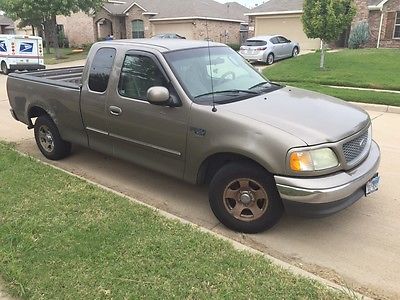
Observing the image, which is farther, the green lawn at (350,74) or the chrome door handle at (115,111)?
the green lawn at (350,74)

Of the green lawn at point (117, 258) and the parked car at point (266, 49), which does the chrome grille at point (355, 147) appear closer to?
the green lawn at point (117, 258)

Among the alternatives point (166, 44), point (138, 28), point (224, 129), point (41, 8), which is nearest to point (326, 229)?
point (224, 129)

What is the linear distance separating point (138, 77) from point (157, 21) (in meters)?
33.9

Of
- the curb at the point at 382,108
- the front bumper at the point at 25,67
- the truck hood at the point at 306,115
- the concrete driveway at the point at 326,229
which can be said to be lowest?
the concrete driveway at the point at 326,229

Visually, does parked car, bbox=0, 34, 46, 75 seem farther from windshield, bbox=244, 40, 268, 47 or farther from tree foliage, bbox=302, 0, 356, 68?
tree foliage, bbox=302, 0, 356, 68

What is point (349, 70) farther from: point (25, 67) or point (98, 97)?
point (25, 67)

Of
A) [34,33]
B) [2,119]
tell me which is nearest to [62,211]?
[2,119]

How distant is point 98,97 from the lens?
15.8ft

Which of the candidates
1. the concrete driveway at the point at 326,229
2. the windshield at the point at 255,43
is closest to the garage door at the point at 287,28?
the windshield at the point at 255,43

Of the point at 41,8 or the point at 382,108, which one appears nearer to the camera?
the point at 382,108

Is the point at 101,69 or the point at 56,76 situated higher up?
→ the point at 101,69

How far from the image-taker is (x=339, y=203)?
3420 millimetres

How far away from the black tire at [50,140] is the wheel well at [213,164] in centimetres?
265

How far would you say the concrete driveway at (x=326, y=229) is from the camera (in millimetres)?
3264
